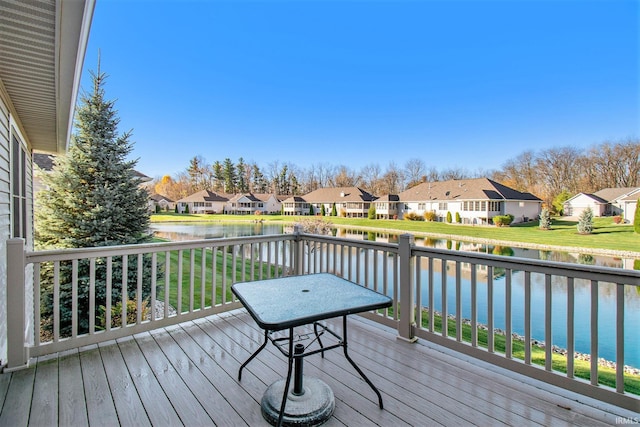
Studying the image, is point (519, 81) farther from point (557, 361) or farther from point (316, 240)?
point (316, 240)

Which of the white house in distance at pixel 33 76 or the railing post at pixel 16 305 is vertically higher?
the white house in distance at pixel 33 76

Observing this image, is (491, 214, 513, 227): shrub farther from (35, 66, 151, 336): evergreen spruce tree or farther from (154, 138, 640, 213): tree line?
(35, 66, 151, 336): evergreen spruce tree

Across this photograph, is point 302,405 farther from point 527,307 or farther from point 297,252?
point 297,252

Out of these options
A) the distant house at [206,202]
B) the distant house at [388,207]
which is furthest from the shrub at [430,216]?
the distant house at [206,202]

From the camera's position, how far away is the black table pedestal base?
1702mm

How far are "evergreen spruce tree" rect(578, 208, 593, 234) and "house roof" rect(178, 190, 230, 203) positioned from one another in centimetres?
3147

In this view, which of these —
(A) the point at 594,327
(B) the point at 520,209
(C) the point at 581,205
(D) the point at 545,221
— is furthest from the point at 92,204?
(B) the point at 520,209

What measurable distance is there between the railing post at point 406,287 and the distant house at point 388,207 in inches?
1222

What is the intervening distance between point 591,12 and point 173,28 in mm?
8627

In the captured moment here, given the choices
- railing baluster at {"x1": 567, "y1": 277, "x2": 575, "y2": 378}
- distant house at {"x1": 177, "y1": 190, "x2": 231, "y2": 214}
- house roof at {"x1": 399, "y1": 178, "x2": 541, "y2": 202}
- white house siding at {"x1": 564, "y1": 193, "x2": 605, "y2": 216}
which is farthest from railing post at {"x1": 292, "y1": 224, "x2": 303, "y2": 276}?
distant house at {"x1": 177, "y1": 190, "x2": 231, "y2": 214}

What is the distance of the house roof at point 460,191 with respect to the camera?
74.4 feet

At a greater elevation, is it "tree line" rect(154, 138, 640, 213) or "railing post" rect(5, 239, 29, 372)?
"tree line" rect(154, 138, 640, 213)

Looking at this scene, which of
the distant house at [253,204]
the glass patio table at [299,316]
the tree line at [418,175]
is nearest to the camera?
the glass patio table at [299,316]

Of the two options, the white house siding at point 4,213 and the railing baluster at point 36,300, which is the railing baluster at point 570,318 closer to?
the railing baluster at point 36,300
